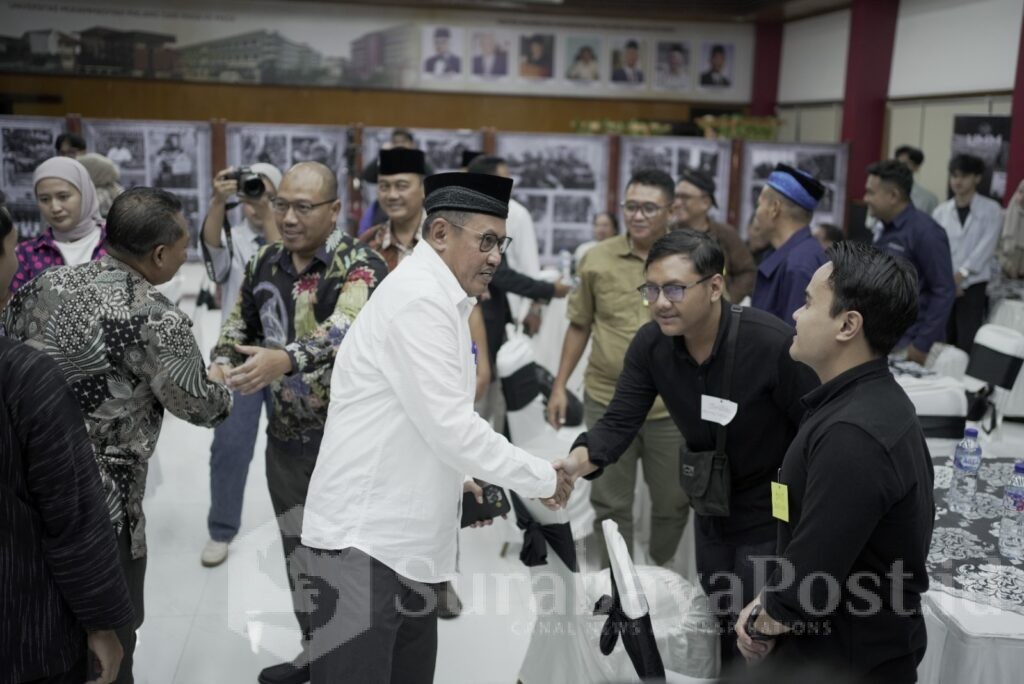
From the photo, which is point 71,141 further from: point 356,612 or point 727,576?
point 727,576

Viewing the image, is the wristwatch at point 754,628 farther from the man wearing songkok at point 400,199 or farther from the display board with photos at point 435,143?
the display board with photos at point 435,143

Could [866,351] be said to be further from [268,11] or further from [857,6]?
[268,11]

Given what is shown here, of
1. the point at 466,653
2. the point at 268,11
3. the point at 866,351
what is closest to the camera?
the point at 866,351

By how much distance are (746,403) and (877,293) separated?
0.79 meters

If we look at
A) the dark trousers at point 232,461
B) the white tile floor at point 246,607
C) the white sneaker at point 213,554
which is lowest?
the white tile floor at point 246,607

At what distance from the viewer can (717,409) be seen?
2635 millimetres

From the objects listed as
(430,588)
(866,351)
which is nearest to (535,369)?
(430,588)

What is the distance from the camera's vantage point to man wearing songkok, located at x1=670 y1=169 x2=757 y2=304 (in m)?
4.88

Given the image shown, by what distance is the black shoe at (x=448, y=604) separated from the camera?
3.73 m

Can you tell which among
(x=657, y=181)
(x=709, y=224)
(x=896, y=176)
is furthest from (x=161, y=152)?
(x=896, y=176)

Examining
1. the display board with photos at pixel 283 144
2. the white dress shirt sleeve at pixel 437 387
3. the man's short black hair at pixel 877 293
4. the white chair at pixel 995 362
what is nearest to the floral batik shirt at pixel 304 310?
the white dress shirt sleeve at pixel 437 387

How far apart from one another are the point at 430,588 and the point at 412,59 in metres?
12.1

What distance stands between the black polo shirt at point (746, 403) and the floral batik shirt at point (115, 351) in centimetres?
122

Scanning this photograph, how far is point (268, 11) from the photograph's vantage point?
42.7 feet
